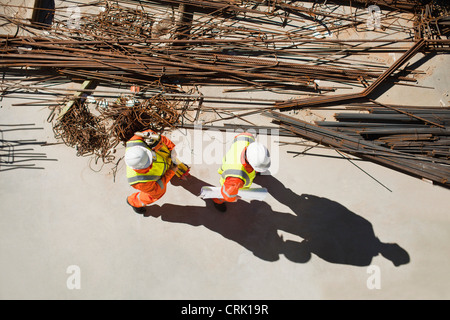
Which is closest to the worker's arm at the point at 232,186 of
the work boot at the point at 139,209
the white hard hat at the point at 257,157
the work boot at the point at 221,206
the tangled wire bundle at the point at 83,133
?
the white hard hat at the point at 257,157

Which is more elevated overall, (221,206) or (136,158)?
(136,158)

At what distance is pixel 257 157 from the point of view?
356cm

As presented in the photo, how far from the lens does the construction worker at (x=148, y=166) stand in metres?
3.61

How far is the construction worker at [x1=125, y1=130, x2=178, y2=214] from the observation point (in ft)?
11.8

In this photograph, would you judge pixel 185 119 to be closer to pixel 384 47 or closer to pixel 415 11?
pixel 384 47

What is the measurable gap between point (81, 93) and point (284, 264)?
523cm

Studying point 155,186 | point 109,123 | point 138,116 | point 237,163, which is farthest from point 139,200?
point 237,163

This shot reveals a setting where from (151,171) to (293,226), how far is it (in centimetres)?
287

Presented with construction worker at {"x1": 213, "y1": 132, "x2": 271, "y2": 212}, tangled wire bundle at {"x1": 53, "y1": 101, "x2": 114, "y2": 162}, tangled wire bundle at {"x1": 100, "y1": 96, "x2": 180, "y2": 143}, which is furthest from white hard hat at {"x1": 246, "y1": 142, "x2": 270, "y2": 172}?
tangled wire bundle at {"x1": 53, "y1": 101, "x2": 114, "y2": 162}

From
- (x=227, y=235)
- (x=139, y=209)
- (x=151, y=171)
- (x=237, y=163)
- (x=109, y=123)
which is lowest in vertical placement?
(x=227, y=235)

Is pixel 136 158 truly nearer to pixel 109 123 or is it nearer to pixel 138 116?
pixel 138 116

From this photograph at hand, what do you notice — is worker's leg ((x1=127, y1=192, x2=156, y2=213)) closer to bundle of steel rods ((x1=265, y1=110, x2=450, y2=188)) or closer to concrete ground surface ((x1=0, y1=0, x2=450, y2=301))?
concrete ground surface ((x1=0, y1=0, x2=450, y2=301))

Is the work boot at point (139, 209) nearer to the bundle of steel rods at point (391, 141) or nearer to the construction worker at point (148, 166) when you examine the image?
the construction worker at point (148, 166)

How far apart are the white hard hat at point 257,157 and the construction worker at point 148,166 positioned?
1.39 m
